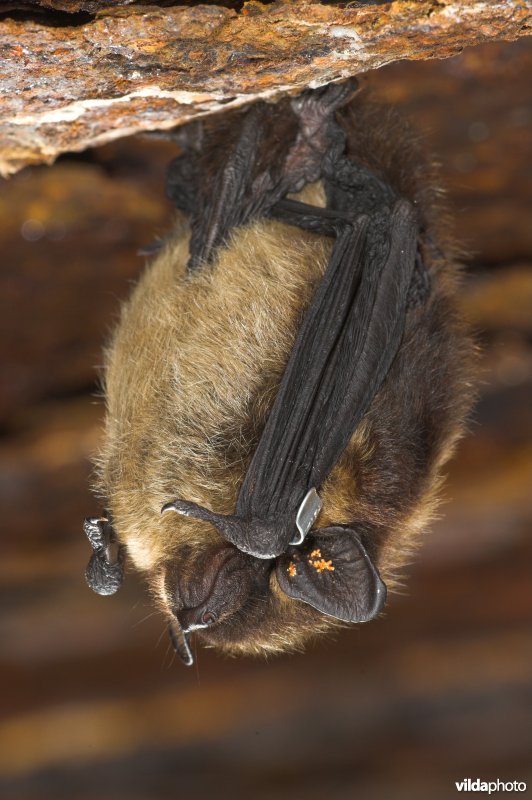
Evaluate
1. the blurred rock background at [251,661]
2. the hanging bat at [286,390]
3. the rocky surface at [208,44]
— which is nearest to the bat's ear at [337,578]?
the hanging bat at [286,390]

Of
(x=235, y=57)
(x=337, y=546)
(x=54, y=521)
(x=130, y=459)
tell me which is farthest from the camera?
(x=54, y=521)

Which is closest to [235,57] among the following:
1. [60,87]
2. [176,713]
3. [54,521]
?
[60,87]

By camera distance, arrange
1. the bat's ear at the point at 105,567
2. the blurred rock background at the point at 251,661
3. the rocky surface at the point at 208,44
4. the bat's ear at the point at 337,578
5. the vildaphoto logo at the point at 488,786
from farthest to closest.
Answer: the vildaphoto logo at the point at 488,786, the blurred rock background at the point at 251,661, the bat's ear at the point at 105,567, the bat's ear at the point at 337,578, the rocky surface at the point at 208,44

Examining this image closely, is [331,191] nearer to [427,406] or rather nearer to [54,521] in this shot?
[427,406]


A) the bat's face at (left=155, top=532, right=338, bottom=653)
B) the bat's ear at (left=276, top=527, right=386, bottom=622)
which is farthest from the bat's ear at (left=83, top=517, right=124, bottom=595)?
the bat's ear at (left=276, top=527, right=386, bottom=622)

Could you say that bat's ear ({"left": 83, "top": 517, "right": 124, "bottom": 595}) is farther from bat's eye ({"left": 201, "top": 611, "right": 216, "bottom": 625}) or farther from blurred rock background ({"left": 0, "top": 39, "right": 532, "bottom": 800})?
blurred rock background ({"left": 0, "top": 39, "right": 532, "bottom": 800})

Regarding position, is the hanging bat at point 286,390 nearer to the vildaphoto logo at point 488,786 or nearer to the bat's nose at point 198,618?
the bat's nose at point 198,618

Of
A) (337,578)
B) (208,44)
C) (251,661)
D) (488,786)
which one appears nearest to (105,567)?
(337,578)

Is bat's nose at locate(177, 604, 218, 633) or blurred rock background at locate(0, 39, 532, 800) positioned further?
blurred rock background at locate(0, 39, 532, 800)
